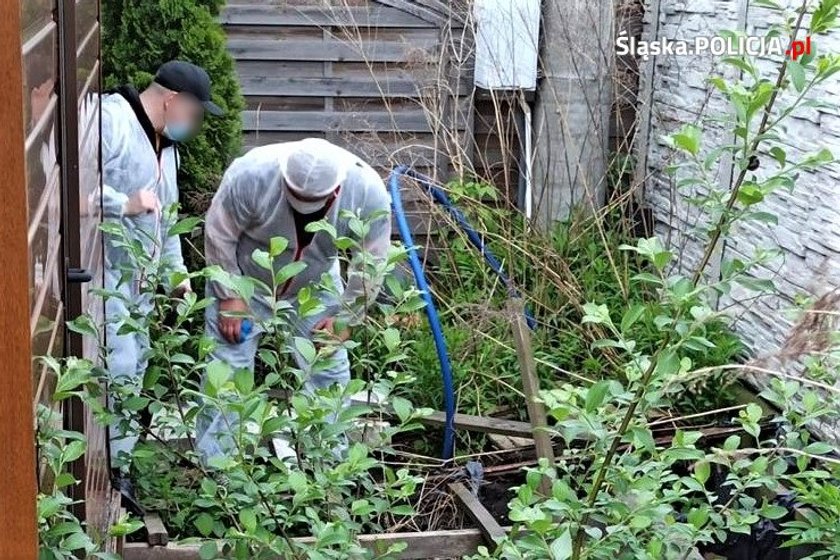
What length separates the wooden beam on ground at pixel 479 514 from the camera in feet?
15.2

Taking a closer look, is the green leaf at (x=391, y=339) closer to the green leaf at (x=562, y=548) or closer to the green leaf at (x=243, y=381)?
the green leaf at (x=243, y=381)

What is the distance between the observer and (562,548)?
2.30 metres

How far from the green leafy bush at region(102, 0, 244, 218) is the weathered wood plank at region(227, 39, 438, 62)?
69 cm

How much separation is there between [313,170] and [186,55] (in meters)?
1.90

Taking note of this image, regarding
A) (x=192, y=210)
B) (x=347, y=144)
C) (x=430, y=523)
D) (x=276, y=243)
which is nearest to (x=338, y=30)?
(x=347, y=144)

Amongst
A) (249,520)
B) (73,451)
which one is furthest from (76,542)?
(249,520)

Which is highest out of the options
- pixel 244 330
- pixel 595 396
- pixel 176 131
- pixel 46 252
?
pixel 46 252

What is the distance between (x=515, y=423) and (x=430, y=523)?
0.71m

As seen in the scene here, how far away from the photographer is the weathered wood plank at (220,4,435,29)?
7355 millimetres

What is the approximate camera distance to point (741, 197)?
2477 mm

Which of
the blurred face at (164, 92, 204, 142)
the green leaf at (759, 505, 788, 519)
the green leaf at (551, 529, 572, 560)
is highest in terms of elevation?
the blurred face at (164, 92, 204, 142)

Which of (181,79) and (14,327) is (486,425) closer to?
(181,79)

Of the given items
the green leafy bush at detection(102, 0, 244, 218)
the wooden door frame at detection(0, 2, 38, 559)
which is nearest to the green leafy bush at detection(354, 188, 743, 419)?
the green leafy bush at detection(102, 0, 244, 218)

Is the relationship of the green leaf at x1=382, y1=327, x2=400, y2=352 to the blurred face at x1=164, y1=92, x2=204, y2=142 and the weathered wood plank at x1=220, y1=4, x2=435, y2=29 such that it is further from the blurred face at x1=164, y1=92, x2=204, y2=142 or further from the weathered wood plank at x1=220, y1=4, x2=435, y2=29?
the weathered wood plank at x1=220, y1=4, x2=435, y2=29
